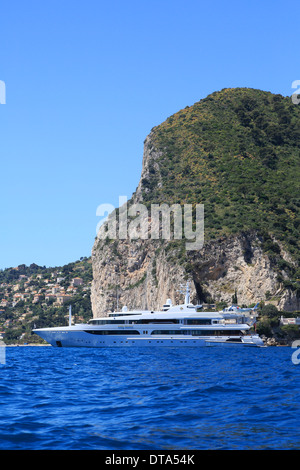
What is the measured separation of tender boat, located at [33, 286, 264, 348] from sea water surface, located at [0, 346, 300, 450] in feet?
117

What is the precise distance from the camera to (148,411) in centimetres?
2216

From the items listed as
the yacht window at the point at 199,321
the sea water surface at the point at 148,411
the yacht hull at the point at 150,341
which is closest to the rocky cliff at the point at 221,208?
the yacht hull at the point at 150,341

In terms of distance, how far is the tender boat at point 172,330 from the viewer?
73438 millimetres

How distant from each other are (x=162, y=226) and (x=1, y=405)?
314 feet

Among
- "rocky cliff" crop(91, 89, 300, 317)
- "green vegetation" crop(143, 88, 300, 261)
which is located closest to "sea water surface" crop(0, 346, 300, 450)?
"rocky cliff" crop(91, 89, 300, 317)

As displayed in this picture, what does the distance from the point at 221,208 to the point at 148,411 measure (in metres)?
95.2

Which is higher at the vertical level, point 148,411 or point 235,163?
point 235,163

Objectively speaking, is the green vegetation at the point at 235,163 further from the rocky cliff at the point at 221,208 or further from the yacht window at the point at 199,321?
the yacht window at the point at 199,321

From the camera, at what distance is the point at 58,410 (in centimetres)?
2208

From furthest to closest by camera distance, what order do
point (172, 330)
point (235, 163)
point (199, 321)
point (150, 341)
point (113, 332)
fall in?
point (235, 163), point (113, 332), point (199, 321), point (150, 341), point (172, 330)

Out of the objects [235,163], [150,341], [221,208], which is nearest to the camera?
[150,341]

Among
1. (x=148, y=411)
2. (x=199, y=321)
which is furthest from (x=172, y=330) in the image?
(x=148, y=411)

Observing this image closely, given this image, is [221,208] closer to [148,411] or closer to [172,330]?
[172,330]
